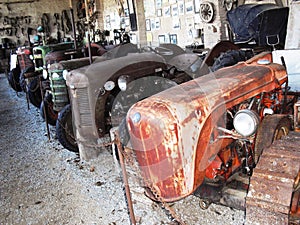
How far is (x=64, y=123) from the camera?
4188 mm

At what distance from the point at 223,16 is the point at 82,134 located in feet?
17.1

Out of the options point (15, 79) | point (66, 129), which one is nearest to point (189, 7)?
point (15, 79)

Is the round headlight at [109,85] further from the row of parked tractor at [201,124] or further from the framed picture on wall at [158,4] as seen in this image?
the framed picture on wall at [158,4]

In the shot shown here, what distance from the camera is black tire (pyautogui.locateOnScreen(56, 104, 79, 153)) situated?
163 inches

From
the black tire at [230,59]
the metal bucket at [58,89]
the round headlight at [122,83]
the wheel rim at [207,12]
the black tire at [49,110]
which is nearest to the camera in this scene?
the round headlight at [122,83]

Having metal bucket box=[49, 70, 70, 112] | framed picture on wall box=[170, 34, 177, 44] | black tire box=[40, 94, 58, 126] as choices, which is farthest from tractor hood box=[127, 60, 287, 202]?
framed picture on wall box=[170, 34, 177, 44]

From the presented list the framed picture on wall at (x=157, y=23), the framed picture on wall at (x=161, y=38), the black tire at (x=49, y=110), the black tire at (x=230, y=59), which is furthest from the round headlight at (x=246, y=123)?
the framed picture on wall at (x=157, y=23)

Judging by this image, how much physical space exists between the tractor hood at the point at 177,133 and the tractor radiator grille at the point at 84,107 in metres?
1.64

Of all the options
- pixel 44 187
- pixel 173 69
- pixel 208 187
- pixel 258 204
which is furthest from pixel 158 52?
pixel 258 204

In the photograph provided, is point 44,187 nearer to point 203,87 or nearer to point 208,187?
point 208,187

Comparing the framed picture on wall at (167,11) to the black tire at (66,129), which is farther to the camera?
the framed picture on wall at (167,11)

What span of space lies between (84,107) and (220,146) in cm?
186

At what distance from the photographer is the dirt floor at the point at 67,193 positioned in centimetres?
270

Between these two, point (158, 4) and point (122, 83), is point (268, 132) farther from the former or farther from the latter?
point (158, 4)
